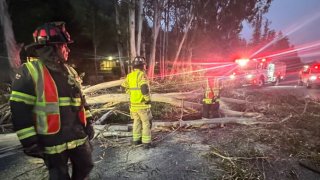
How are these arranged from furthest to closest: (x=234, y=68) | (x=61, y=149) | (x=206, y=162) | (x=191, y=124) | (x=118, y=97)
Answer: (x=234, y=68)
(x=118, y=97)
(x=191, y=124)
(x=206, y=162)
(x=61, y=149)

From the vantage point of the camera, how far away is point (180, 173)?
4.67 metres

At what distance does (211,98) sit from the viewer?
8.33 metres

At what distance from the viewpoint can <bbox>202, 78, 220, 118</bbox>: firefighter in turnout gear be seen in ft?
27.1

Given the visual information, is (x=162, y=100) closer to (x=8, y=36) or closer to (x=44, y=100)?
(x=44, y=100)

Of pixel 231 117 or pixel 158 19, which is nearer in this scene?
pixel 231 117

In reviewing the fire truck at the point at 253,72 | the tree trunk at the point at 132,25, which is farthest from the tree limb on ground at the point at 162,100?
the fire truck at the point at 253,72

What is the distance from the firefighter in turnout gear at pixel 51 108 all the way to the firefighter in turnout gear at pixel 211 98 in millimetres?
5857

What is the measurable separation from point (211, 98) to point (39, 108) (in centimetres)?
642

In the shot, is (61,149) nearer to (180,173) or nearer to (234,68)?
(180,173)

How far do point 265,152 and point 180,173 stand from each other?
2.18 m

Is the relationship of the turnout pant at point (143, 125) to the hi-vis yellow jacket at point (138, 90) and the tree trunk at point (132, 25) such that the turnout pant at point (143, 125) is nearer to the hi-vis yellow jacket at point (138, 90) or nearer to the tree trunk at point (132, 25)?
the hi-vis yellow jacket at point (138, 90)

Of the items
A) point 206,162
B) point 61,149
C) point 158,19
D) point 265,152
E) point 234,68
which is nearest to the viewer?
point 61,149

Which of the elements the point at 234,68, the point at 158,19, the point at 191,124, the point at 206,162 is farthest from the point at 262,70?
the point at 206,162

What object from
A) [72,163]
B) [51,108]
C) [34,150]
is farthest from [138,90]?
[34,150]
